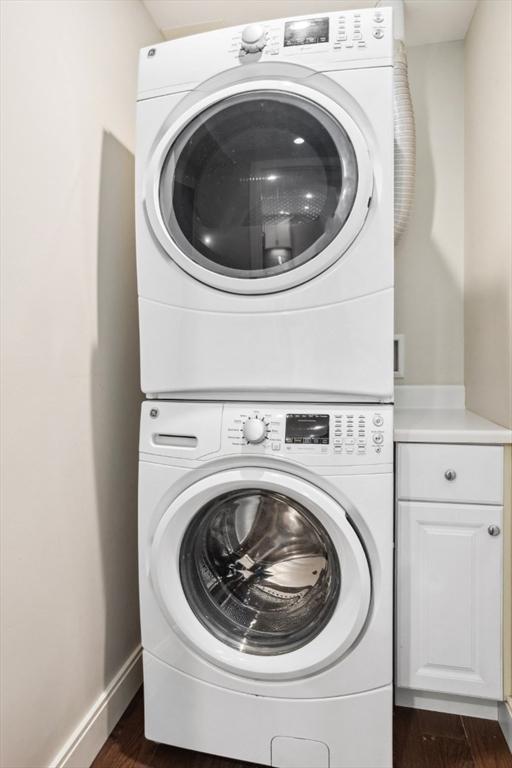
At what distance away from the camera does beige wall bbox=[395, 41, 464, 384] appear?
80.7 inches

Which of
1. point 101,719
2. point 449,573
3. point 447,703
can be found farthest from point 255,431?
point 447,703

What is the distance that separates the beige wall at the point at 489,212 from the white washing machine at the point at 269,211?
508 mm

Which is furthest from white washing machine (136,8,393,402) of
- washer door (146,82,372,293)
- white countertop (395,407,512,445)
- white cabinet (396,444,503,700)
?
→ white cabinet (396,444,503,700)

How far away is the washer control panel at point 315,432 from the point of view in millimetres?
1206

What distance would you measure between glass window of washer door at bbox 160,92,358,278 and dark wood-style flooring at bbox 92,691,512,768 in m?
1.35

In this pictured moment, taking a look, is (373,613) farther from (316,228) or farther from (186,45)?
(186,45)

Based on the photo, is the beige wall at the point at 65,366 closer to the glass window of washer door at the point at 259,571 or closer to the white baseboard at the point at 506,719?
the glass window of washer door at the point at 259,571

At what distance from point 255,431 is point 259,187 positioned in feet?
2.07

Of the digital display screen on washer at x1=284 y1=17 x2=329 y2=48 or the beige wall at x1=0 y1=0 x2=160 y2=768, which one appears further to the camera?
the digital display screen on washer at x1=284 y1=17 x2=329 y2=48

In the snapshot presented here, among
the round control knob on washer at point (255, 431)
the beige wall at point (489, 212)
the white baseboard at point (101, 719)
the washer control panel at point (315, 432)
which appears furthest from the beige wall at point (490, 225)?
the white baseboard at point (101, 719)

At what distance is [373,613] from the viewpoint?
1199 mm

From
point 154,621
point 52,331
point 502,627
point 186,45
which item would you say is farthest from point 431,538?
point 186,45

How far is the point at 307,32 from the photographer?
4.09ft

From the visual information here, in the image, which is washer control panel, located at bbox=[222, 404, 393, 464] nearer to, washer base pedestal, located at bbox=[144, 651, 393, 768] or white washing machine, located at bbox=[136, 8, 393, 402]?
white washing machine, located at bbox=[136, 8, 393, 402]
